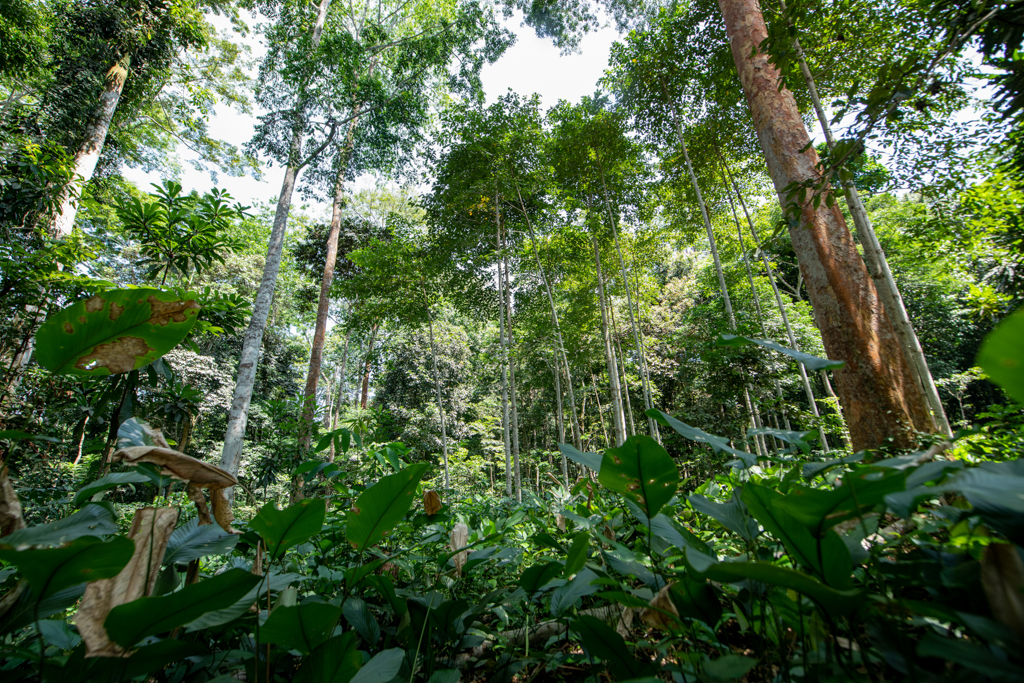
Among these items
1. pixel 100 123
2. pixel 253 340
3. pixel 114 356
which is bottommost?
pixel 114 356

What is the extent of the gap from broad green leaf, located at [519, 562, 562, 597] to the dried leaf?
74 centimetres

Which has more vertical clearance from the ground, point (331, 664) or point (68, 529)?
point (68, 529)

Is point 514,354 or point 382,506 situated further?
point 514,354

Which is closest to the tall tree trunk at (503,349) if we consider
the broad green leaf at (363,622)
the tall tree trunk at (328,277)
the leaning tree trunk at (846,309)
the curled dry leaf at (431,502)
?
the tall tree trunk at (328,277)

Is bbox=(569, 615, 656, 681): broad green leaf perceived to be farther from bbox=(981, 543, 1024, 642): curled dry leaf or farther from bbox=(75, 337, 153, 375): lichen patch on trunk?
bbox=(75, 337, 153, 375): lichen patch on trunk

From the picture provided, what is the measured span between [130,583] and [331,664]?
28 centimetres

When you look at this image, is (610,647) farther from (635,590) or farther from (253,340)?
(253,340)

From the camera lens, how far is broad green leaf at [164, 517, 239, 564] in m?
0.58

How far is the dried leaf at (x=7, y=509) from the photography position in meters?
0.53

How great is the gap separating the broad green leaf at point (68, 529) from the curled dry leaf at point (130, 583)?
43 millimetres

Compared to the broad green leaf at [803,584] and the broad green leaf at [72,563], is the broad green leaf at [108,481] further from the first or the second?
the broad green leaf at [803,584]

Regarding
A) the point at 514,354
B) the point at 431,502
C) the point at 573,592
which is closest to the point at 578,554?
the point at 573,592

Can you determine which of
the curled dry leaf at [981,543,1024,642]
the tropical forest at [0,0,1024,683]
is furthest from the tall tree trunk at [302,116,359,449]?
the curled dry leaf at [981,543,1024,642]

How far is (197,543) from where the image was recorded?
625mm
